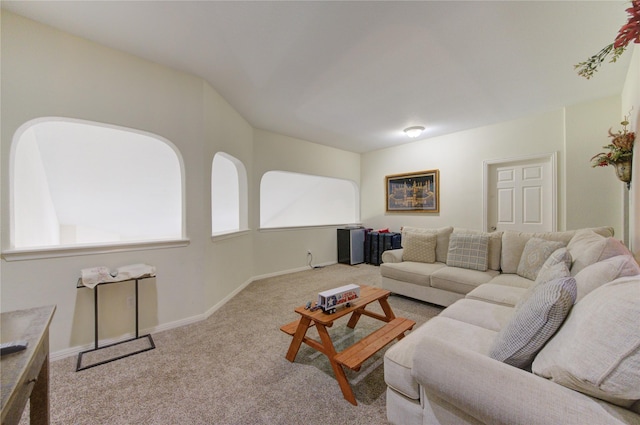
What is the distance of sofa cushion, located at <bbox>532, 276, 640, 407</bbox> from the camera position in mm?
704

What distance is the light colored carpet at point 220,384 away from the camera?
1436 millimetres

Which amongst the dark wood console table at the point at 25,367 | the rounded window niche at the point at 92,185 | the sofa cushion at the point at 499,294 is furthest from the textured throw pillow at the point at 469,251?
the dark wood console table at the point at 25,367

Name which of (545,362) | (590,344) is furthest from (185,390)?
(590,344)

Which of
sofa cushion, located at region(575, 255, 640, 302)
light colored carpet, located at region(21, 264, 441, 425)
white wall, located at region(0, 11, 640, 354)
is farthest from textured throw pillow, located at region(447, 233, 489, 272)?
sofa cushion, located at region(575, 255, 640, 302)

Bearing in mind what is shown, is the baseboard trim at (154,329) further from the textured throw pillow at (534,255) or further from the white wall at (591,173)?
the white wall at (591,173)

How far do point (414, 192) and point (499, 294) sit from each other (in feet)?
10.1

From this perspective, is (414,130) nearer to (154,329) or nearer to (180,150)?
(180,150)

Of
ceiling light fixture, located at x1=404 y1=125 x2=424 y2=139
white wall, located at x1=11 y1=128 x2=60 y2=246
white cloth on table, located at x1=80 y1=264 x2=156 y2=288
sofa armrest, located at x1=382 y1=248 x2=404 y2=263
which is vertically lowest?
sofa armrest, located at x1=382 y1=248 x2=404 y2=263

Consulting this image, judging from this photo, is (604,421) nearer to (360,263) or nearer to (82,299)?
(82,299)

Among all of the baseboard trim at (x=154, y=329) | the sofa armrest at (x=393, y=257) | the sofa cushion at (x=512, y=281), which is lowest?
the baseboard trim at (x=154, y=329)

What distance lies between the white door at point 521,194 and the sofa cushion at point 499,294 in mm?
2032

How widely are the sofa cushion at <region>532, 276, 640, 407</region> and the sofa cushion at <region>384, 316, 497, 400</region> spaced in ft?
1.37

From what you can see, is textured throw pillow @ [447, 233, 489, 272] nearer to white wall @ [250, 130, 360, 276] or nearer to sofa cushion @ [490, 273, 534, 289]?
sofa cushion @ [490, 273, 534, 289]

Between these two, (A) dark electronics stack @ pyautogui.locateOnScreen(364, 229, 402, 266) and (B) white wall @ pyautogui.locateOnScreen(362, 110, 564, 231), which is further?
(A) dark electronics stack @ pyautogui.locateOnScreen(364, 229, 402, 266)
